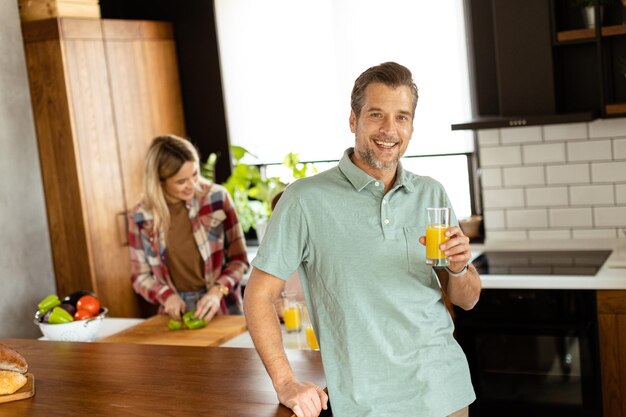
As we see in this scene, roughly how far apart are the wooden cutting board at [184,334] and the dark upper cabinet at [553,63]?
1.51 meters

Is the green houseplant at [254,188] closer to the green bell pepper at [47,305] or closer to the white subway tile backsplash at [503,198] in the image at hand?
the white subway tile backsplash at [503,198]

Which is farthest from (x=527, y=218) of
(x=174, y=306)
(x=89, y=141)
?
(x=89, y=141)

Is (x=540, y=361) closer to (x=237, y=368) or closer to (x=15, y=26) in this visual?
(x=237, y=368)

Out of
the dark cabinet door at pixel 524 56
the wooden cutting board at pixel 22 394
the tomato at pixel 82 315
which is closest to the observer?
the wooden cutting board at pixel 22 394

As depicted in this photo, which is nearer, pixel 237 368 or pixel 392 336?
pixel 392 336

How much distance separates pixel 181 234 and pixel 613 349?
1980mm

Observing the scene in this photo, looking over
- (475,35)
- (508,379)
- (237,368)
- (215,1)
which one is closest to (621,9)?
(475,35)

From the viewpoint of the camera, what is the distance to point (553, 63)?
4.15 m

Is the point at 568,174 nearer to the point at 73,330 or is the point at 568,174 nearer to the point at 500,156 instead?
the point at 500,156

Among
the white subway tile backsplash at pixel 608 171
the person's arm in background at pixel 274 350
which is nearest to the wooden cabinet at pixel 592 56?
the white subway tile backsplash at pixel 608 171

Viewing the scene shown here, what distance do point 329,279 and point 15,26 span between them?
3.00m

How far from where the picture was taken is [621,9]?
4.16 meters

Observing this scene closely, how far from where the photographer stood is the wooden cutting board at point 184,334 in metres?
3.30

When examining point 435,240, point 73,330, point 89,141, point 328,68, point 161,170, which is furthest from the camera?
point 328,68
